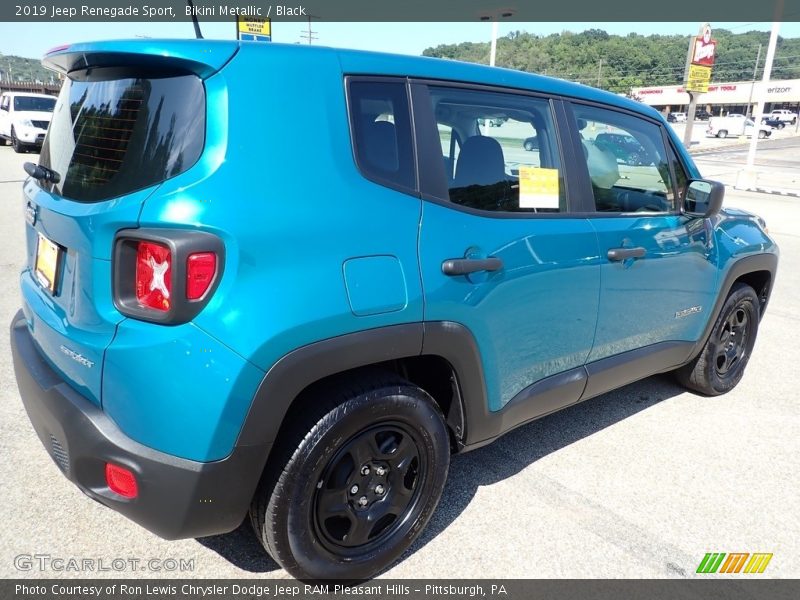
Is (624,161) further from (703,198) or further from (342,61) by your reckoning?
(342,61)

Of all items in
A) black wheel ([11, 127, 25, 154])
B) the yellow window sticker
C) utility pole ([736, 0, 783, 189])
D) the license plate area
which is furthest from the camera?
black wheel ([11, 127, 25, 154])

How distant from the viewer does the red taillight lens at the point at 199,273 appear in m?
1.66

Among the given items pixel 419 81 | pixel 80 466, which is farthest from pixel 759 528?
pixel 80 466

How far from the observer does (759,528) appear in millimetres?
2670

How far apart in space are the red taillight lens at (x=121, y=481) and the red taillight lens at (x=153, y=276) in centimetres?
50

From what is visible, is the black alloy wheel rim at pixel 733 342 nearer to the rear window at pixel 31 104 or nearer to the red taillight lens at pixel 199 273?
the red taillight lens at pixel 199 273

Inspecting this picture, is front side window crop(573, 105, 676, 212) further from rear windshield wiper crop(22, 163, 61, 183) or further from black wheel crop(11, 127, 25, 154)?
black wheel crop(11, 127, 25, 154)

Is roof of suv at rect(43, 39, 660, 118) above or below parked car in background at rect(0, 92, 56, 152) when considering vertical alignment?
above

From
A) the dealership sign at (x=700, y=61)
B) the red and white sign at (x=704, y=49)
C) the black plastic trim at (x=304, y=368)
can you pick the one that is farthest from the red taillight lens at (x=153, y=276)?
the red and white sign at (x=704, y=49)

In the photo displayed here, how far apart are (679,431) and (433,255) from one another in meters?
2.27

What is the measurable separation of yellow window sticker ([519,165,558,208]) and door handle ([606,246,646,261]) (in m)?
0.38

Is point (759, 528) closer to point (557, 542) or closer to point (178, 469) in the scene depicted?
point (557, 542)

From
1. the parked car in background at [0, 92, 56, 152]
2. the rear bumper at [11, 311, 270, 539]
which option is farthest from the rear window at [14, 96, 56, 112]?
the rear bumper at [11, 311, 270, 539]

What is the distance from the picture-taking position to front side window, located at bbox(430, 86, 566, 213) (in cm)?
231
